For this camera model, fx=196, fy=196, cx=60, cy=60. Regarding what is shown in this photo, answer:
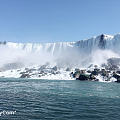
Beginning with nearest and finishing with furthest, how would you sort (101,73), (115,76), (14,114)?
(14,114) → (115,76) → (101,73)

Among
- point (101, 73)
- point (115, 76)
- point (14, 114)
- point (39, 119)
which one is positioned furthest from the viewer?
point (101, 73)

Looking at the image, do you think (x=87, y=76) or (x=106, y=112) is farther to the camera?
(x=87, y=76)

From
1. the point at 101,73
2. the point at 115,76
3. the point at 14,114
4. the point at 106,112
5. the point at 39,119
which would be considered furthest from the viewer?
the point at 101,73

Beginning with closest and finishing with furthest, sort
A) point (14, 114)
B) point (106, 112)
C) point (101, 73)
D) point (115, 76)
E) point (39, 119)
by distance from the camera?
point (39, 119), point (14, 114), point (106, 112), point (115, 76), point (101, 73)

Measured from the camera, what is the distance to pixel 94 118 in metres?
27.0

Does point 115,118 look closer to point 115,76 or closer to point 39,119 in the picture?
point 39,119

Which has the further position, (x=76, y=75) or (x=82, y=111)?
(x=76, y=75)

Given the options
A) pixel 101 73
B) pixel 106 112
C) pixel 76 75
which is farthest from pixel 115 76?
pixel 106 112

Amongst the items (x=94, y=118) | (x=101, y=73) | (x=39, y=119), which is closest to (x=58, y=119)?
(x=39, y=119)

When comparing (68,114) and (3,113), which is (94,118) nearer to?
(68,114)

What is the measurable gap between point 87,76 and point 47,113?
143061 millimetres

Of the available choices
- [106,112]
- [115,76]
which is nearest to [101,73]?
[115,76]

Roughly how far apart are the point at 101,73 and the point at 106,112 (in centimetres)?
16017

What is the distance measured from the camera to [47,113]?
2955 centimetres
